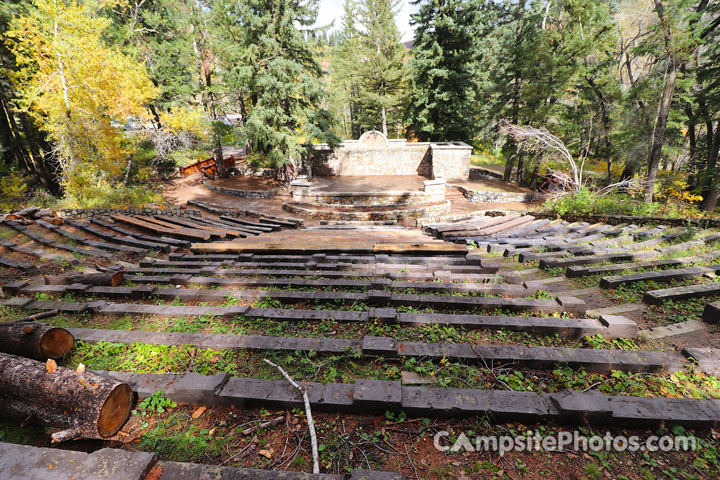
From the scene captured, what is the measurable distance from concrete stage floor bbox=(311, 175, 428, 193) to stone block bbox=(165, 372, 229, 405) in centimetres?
1524

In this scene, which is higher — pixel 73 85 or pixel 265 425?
pixel 73 85

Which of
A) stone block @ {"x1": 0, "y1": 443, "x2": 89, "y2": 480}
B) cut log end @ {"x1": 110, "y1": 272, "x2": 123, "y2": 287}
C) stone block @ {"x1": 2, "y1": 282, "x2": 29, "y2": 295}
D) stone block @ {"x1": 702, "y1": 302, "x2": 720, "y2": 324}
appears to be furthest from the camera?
cut log end @ {"x1": 110, "y1": 272, "x2": 123, "y2": 287}

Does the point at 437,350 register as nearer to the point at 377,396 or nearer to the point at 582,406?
the point at 377,396

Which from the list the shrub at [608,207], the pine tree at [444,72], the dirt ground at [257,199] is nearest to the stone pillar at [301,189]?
the dirt ground at [257,199]

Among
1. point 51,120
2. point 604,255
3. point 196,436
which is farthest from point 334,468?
point 51,120

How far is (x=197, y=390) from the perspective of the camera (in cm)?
243

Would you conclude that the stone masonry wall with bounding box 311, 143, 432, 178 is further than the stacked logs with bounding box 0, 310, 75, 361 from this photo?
Yes

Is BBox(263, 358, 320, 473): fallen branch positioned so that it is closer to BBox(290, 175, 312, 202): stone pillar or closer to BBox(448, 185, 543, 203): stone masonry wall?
BBox(290, 175, 312, 202): stone pillar

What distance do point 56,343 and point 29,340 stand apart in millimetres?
201

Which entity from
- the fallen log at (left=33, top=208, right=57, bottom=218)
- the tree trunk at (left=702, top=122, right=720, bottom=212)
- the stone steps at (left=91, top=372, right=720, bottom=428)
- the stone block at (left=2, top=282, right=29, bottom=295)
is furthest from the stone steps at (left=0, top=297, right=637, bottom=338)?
the tree trunk at (left=702, top=122, right=720, bottom=212)

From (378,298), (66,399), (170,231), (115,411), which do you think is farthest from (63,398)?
(170,231)

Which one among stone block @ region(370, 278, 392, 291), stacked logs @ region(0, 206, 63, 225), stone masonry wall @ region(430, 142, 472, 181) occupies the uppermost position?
stone masonry wall @ region(430, 142, 472, 181)

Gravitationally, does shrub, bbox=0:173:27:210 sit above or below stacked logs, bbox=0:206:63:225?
above

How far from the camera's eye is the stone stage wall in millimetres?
21328
